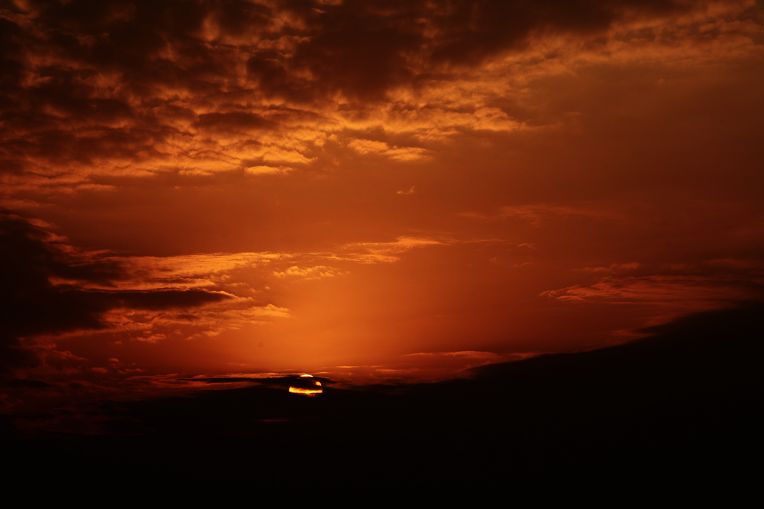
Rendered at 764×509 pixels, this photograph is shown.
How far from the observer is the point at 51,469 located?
62969 mm

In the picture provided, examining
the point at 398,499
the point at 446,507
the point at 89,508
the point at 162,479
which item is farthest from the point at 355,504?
the point at 89,508

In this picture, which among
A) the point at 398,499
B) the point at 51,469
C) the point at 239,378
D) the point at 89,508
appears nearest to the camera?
the point at 239,378

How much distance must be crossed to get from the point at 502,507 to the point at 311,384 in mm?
35296

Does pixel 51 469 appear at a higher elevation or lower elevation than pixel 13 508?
higher

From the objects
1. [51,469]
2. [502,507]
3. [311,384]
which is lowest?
[502,507]

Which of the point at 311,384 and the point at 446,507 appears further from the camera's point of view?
the point at 446,507

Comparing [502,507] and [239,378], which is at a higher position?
[239,378]

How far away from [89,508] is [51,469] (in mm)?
11085

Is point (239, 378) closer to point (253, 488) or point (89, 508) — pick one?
point (253, 488)

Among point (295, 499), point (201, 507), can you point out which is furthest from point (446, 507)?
point (201, 507)

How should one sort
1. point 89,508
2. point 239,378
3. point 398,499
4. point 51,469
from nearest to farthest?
point 239,378
point 51,469
point 398,499
point 89,508

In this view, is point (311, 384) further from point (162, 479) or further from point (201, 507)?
point (201, 507)

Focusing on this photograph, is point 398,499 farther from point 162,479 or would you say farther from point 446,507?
point 162,479

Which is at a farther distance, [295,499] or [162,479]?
[295,499]
